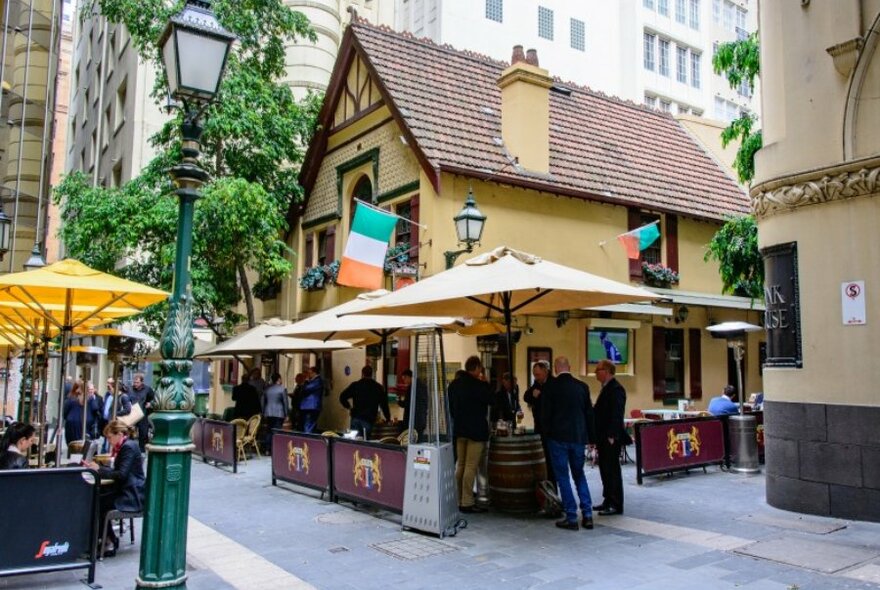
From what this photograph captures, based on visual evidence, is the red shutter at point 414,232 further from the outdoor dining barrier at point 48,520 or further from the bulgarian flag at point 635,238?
the outdoor dining barrier at point 48,520

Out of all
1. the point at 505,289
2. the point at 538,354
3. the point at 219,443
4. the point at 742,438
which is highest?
the point at 505,289

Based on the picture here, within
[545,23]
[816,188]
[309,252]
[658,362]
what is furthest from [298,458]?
[545,23]

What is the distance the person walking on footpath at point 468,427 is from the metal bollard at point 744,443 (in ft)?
17.7

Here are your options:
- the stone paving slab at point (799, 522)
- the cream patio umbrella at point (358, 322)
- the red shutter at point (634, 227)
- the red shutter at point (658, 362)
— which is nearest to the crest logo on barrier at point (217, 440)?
the cream patio umbrella at point (358, 322)

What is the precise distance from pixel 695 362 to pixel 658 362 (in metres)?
1.45

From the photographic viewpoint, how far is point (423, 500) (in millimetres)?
8023

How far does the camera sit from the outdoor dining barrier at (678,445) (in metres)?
11.0

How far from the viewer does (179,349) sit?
4.98 m

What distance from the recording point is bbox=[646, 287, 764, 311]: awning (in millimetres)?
17688

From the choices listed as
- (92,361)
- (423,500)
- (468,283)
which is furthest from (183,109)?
(92,361)

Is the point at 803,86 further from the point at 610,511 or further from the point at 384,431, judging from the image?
the point at 384,431

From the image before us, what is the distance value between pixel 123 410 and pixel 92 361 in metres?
2.46

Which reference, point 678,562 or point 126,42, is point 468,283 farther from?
point 126,42

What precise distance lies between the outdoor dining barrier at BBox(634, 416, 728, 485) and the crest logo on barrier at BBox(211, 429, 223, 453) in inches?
291
